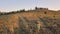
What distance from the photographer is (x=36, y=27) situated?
30578 mm

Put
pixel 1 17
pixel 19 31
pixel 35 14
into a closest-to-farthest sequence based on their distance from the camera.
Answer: pixel 19 31
pixel 1 17
pixel 35 14

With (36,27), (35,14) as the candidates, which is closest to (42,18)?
(35,14)

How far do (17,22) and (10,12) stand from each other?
3069mm

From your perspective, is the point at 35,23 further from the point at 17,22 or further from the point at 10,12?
the point at 10,12

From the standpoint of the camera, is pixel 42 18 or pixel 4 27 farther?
pixel 42 18

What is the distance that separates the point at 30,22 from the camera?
3219cm

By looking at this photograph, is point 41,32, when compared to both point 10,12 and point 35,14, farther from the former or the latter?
point 10,12

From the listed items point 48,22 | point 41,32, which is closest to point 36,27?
point 41,32

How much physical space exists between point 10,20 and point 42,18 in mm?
5299

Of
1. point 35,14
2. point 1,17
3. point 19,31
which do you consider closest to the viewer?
point 19,31

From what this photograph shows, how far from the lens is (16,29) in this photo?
100ft

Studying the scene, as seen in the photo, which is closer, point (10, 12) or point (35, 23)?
point (35, 23)

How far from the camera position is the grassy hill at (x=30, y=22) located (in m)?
30.2

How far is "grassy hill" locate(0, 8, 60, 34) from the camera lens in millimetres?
30156
